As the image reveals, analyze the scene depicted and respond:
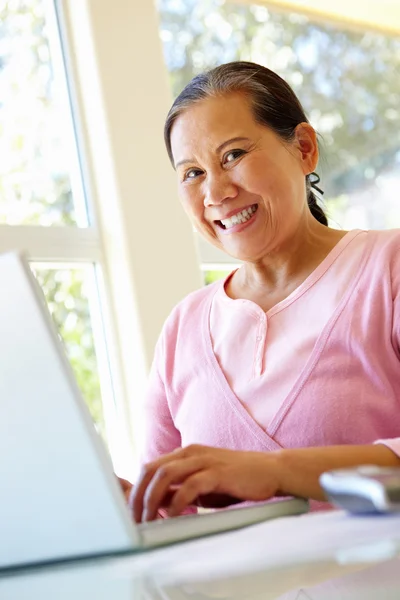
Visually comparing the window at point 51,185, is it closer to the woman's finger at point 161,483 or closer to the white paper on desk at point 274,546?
the woman's finger at point 161,483

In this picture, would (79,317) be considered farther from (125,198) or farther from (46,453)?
(46,453)

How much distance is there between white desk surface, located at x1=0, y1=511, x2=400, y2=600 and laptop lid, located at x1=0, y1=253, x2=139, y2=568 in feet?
0.11

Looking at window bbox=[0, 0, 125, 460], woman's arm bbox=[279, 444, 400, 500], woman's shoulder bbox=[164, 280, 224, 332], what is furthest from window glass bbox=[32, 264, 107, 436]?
woman's arm bbox=[279, 444, 400, 500]

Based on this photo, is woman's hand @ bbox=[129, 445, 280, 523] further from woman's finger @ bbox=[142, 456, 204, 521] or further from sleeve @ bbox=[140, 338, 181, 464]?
sleeve @ bbox=[140, 338, 181, 464]

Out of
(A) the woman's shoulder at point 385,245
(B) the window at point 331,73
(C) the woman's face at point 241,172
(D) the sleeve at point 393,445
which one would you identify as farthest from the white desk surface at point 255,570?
(B) the window at point 331,73

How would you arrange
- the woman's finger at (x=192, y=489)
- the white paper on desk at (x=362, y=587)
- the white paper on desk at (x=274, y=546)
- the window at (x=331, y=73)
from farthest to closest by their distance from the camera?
1. the window at (x=331, y=73)
2. the woman's finger at (x=192, y=489)
3. the white paper on desk at (x=274, y=546)
4. the white paper on desk at (x=362, y=587)

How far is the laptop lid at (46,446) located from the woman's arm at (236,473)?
21 centimetres

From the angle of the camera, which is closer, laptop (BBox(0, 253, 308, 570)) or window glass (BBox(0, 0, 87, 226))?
laptop (BBox(0, 253, 308, 570))

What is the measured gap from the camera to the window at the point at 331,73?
331 cm

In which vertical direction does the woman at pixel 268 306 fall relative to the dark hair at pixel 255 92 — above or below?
below

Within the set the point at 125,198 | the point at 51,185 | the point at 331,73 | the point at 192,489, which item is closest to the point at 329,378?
the point at 192,489

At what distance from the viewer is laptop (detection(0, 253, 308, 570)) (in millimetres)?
751

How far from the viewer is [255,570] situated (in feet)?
2.15

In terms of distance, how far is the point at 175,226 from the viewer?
2934 millimetres
